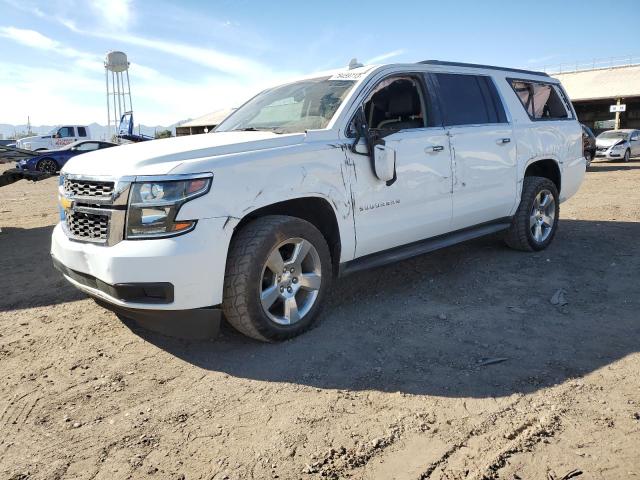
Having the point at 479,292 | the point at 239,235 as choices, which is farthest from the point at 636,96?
the point at 239,235

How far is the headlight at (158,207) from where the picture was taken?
3.00 meters

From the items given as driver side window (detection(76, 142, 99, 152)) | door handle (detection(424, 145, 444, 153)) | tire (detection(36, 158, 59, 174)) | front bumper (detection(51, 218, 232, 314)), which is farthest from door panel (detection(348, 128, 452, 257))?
driver side window (detection(76, 142, 99, 152))

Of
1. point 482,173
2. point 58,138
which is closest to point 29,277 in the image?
point 482,173

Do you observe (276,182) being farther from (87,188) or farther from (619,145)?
(619,145)

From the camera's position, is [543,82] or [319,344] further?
[543,82]

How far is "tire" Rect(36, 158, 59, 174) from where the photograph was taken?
19.8 meters

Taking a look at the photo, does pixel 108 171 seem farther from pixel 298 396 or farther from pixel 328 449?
pixel 328 449

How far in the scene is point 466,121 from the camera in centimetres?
484

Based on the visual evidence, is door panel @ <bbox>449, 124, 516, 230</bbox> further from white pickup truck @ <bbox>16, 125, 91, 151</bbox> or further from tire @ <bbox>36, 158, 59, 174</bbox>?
white pickup truck @ <bbox>16, 125, 91, 151</bbox>

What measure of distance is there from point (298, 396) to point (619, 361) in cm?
201

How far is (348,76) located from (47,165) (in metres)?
19.0

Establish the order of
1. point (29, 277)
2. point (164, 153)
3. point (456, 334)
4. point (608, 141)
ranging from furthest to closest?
point (608, 141), point (29, 277), point (456, 334), point (164, 153)

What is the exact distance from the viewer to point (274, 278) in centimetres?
348

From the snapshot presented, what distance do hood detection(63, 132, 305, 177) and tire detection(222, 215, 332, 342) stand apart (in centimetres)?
51
